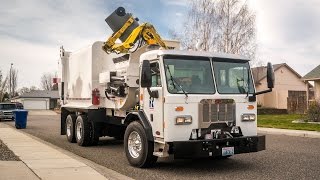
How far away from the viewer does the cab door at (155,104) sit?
938cm

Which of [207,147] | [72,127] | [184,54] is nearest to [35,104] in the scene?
[72,127]

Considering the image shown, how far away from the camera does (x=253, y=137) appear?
9.77 metres

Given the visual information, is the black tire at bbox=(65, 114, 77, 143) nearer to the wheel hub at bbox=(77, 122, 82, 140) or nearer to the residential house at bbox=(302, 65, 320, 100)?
the wheel hub at bbox=(77, 122, 82, 140)

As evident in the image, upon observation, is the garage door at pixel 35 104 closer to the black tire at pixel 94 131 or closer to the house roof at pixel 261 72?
the house roof at pixel 261 72

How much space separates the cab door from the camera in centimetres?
938

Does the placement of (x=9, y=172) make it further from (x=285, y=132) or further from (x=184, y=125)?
(x=285, y=132)

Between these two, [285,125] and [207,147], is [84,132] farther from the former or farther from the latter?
[285,125]

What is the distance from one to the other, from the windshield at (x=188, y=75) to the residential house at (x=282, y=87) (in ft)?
97.0

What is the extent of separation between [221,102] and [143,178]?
234 cm

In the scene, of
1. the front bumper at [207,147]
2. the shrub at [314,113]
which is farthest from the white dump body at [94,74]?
the shrub at [314,113]

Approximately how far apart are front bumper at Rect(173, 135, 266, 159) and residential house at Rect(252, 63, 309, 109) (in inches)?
1160

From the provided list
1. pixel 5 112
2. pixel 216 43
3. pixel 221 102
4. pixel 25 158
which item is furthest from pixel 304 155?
pixel 5 112

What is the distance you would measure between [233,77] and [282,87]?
1832 inches

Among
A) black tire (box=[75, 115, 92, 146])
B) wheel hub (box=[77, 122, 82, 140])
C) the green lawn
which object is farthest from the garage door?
black tire (box=[75, 115, 92, 146])
